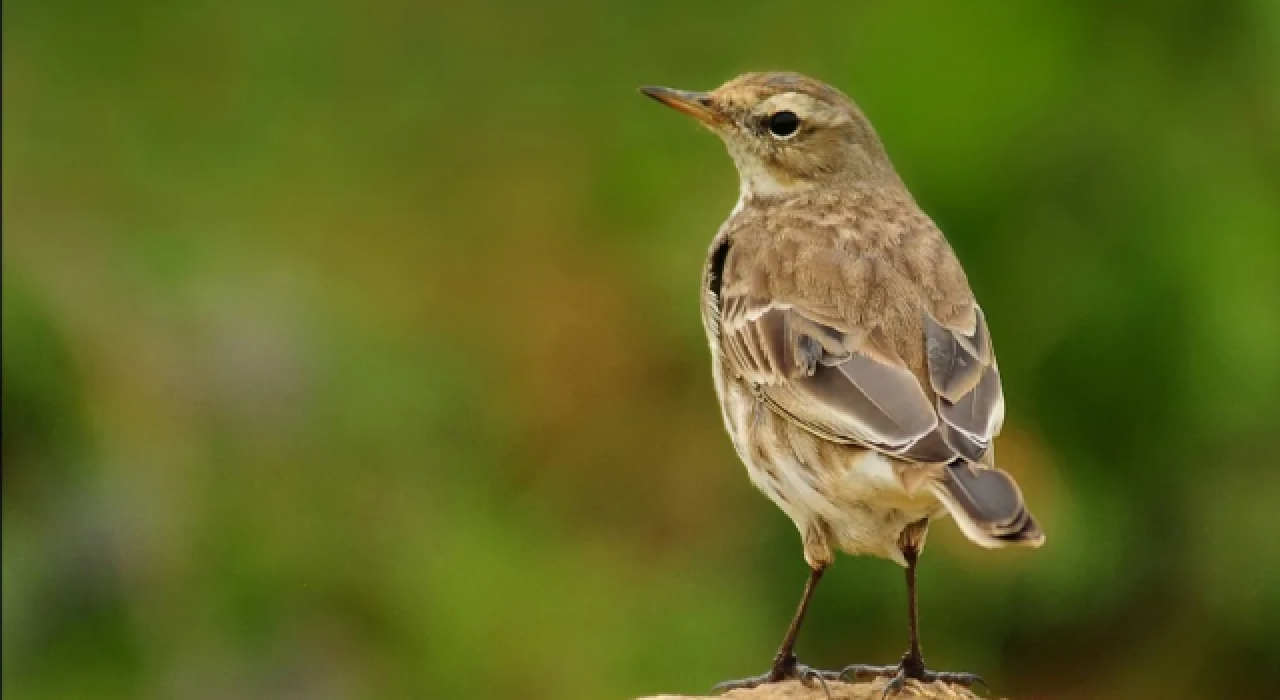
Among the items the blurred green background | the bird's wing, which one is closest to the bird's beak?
the bird's wing

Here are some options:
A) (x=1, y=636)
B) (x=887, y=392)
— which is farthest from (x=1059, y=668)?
(x=1, y=636)

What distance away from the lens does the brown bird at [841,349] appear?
5836 millimetres

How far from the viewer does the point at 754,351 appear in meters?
6.52

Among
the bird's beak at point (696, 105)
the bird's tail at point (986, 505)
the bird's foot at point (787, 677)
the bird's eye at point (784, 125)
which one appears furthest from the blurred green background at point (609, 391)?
the bird's tail at point (986, 505)

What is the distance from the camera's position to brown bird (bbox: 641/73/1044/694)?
5.84 metres

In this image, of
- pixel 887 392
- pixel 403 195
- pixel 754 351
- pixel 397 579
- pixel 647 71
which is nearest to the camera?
pixel 887 392

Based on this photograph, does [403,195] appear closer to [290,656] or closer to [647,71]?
[647,71]

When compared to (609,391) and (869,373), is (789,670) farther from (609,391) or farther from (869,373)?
(609,391)

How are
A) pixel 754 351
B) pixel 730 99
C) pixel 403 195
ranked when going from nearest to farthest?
pixel 754 351 < pixel 730 99 < pixel 403 195

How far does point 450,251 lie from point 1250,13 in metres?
4.18

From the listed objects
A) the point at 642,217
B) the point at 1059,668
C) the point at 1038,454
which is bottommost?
the point at 1059,668

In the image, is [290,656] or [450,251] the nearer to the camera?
[290,656]

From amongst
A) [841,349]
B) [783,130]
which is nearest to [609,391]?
[783,130]

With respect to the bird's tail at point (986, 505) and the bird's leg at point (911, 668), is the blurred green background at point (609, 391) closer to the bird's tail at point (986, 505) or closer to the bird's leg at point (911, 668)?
the bird's leg at point (911, 668)
